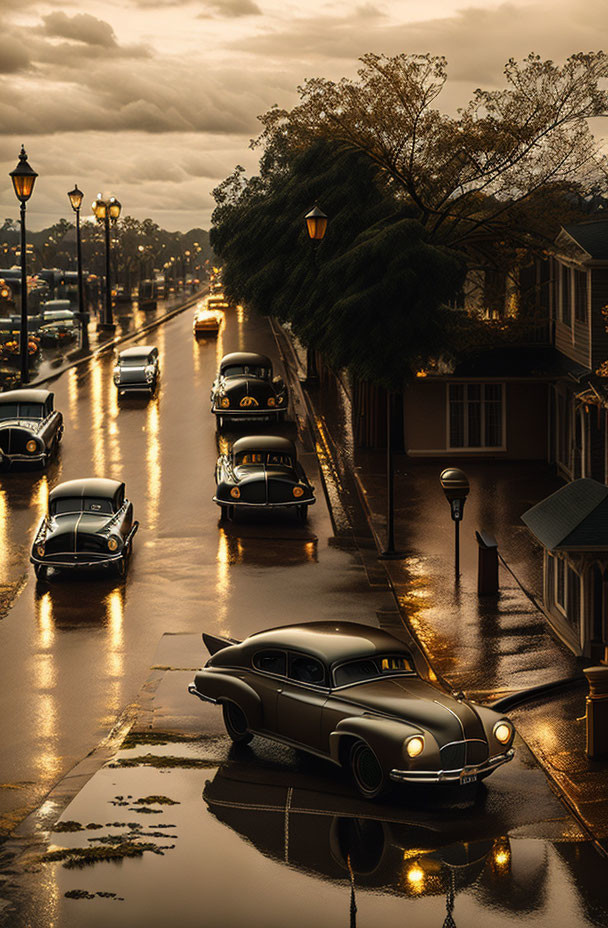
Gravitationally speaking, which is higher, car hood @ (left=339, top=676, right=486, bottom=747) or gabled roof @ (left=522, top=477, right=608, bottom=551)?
gabled roof @ (left=522, top=477, right=608, bottom=551)

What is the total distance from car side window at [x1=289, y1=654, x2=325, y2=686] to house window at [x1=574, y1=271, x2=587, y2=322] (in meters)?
19.2

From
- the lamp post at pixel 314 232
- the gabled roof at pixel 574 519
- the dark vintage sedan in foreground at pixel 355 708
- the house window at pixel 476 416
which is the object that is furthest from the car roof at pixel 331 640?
the house window at pixel 476 416

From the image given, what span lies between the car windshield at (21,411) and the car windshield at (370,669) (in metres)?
23.2

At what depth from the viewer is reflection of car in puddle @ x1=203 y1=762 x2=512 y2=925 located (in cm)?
1073

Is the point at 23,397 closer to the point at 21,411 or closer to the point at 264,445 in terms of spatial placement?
the point at 21,411

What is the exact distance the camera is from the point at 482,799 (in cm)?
1279

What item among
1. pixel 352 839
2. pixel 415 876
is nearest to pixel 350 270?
pixel 352 839

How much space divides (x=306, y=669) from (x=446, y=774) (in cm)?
217

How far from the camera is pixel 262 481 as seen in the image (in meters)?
28.5

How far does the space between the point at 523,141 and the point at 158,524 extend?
51.9ft

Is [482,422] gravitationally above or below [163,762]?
above

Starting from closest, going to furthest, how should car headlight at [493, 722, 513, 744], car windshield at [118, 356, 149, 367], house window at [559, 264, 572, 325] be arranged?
car headlight at [493, 722, 513, 744] → house window at [559, 264, 572, 325] → car windshield at [118, 356, 149, 367]

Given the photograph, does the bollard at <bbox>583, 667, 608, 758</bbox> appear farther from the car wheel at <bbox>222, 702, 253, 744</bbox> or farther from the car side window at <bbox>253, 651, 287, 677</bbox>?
the car wheel at <bbox>222, 702, 253, 744</bbox>

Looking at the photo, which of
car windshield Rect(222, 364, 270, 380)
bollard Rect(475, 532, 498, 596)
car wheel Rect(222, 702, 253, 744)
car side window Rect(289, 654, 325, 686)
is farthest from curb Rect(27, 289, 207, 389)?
car side window Rect(289, 654, 325, 686)
